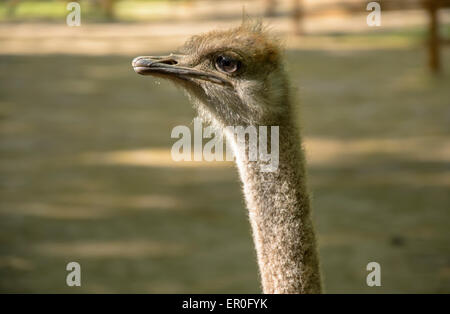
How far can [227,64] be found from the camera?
83.2 inches

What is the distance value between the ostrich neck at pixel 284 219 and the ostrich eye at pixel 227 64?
18 centimetres

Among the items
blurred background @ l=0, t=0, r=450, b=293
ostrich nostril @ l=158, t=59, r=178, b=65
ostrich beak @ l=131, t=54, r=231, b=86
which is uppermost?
blurred background @ l=0, t=0, r=450, b=293

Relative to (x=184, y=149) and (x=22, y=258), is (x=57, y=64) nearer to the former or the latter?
(x=184, y=149)

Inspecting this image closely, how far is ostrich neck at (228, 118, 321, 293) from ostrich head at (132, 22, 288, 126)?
0.07 meters

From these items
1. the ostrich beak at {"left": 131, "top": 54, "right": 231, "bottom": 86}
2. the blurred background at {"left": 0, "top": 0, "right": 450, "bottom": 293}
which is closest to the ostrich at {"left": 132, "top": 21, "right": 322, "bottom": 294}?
the ostrich beak at {"left": 131, "top": 54, "right": 231, "bottom": 86}

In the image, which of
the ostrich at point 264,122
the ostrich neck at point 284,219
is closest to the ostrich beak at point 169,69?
the ostrich at point 264,122

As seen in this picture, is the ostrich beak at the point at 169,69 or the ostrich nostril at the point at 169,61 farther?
the ostrich nostril at the point at 169,61

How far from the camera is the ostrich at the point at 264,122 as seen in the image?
2.03m

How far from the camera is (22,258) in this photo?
475 cm

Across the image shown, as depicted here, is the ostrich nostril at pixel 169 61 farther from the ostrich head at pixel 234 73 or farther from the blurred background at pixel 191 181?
the blurred background at pixel 191 181

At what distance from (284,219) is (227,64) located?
1.37 feet

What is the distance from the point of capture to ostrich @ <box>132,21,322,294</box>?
2027 millimetres

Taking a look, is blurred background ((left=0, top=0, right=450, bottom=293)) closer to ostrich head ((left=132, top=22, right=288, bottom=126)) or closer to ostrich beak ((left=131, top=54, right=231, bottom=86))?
ostrich head ((left=132, top=22, right=288, bottom=126))
